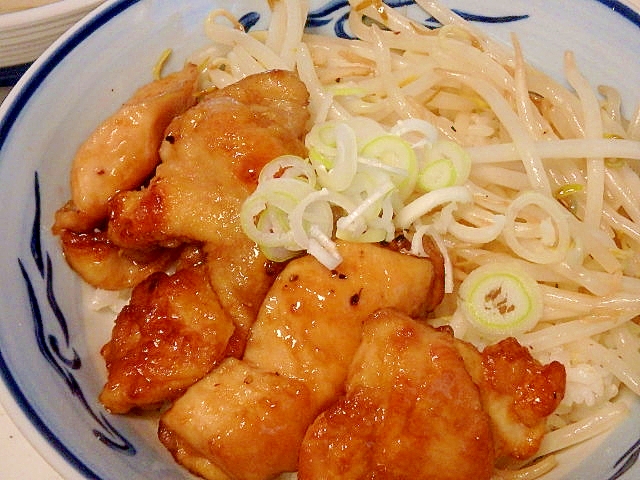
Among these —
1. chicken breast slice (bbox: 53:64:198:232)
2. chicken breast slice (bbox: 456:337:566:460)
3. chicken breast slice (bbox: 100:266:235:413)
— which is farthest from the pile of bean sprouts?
chicken breast slice (bbox: 100:266:235:413)

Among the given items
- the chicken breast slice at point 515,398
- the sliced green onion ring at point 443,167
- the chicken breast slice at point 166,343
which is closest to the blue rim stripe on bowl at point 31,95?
the chicken breast slice at point 166,343

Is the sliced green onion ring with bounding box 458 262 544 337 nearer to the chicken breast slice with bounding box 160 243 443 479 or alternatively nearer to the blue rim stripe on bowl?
the chicken breast slice with bounding box 160 243 443 479

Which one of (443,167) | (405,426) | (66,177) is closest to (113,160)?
(66,177)

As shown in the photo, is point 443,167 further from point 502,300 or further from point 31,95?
point 31,95

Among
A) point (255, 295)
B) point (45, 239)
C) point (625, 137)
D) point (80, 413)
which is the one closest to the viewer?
point (80, 413)

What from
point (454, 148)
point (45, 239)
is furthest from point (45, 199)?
point (454, 148)

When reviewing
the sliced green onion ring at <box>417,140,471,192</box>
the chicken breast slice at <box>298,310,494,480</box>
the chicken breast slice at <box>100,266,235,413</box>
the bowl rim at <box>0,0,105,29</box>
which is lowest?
the chicken breast slice at <box>100,266,235,413</box>

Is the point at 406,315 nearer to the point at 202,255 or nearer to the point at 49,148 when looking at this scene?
the point at 202,255
